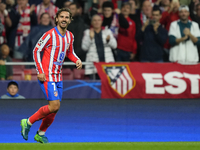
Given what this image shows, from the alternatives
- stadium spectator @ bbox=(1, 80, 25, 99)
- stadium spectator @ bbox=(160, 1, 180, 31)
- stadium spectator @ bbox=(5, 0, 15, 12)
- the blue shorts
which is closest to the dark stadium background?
stadium spectator @ bbox=(1, 80, 25, 99)

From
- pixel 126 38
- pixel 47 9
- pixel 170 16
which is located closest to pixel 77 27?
pixel 47 9

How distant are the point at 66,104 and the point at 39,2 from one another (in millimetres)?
3529

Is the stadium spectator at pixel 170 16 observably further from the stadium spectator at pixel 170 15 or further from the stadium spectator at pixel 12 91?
the stadium spectator at pixel 12 91

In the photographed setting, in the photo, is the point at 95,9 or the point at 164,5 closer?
the point at 95,9

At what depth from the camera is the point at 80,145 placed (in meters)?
5.46

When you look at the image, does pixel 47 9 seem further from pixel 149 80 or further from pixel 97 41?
pixel 149 80

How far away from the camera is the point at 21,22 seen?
1162cm

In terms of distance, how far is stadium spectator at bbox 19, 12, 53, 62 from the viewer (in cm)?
1108

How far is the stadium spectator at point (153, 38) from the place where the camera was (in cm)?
1141

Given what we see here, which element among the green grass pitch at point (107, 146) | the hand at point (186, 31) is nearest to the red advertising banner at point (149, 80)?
the hand at point (186, 31)

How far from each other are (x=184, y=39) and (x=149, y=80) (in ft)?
4.78

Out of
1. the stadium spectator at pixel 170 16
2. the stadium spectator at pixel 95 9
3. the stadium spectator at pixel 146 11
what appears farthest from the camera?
the stadium spectator at pixel 170 16

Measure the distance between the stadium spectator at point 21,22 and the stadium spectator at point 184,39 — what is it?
3855 mm

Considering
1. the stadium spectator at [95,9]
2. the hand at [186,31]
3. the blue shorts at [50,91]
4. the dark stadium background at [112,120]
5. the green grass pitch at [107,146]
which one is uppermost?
the stadium spectator at [95,9]
